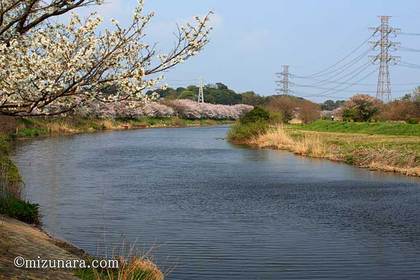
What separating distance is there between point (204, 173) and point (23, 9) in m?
17.6

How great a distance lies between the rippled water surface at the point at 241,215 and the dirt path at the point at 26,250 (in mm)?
1205

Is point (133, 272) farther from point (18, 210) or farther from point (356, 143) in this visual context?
point (356, 143)

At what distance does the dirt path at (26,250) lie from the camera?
6848 mm

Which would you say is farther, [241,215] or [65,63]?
[241,215]

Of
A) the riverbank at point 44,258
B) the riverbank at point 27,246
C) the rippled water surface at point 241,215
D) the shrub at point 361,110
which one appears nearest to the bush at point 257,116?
the shrub at point 361,110

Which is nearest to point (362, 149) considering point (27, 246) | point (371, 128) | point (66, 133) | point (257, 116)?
point (371, 128)

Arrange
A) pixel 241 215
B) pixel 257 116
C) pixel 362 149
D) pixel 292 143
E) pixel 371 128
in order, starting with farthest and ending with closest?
1. pixel 257 116
2. pixel 371 128
3. pixel 292 143
4. pixel 362 149
5. pixel 241 215

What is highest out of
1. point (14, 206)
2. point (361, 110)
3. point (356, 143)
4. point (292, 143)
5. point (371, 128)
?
point (361, 110)

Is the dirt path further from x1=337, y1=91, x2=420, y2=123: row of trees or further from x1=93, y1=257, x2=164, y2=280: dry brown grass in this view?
x1=337, y1=91, x2=420, y2=123: row of trees

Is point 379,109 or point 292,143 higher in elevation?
point 379,109

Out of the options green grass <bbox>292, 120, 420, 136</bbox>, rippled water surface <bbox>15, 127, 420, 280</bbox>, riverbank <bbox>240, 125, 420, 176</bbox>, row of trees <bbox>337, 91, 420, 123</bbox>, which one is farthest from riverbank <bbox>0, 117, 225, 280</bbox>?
row of trees <bbox>337, 91, 420, 123</bbox>

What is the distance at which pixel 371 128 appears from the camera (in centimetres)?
4062

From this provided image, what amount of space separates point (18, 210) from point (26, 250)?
3.85m

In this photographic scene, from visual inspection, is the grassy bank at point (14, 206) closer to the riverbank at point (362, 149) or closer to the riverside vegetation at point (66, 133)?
the riverside vegetation at point (66, 133)
